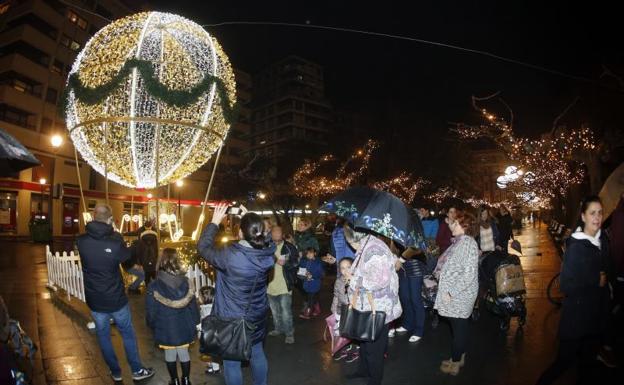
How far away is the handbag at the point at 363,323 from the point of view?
3992 mm

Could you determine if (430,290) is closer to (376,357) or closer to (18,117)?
(376,357)

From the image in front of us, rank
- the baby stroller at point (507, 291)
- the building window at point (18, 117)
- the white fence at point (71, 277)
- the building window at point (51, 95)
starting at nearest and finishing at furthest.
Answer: the baby stroller at point (507, 291) → the white fence at point (71, 277) → the building window at point (18, 117) → the building window at point (51, 95)

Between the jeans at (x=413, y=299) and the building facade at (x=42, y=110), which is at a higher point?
the building facade at (x=42, y=110)

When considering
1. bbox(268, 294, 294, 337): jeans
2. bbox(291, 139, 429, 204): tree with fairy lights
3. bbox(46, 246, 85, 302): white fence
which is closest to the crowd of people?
bbox(268, 294, 294, 337): jeans

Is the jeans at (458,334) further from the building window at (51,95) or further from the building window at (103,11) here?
the building window at (103,11)

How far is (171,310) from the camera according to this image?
427 cm

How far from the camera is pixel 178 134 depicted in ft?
21.0

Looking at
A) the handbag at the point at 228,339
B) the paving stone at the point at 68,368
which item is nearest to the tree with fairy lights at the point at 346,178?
the paving stone at the point at 68,368

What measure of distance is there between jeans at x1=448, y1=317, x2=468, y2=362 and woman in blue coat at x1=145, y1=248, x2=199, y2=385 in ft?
10.2

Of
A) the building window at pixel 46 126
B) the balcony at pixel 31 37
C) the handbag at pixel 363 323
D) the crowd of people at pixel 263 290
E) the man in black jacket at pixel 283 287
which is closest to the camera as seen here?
the crowd of people at pixel 263 290

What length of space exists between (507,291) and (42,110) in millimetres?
36629

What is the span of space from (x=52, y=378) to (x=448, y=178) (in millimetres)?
27313

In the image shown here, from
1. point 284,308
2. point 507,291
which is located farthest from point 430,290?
point 284,308

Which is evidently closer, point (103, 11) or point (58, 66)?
point (58, 66)
